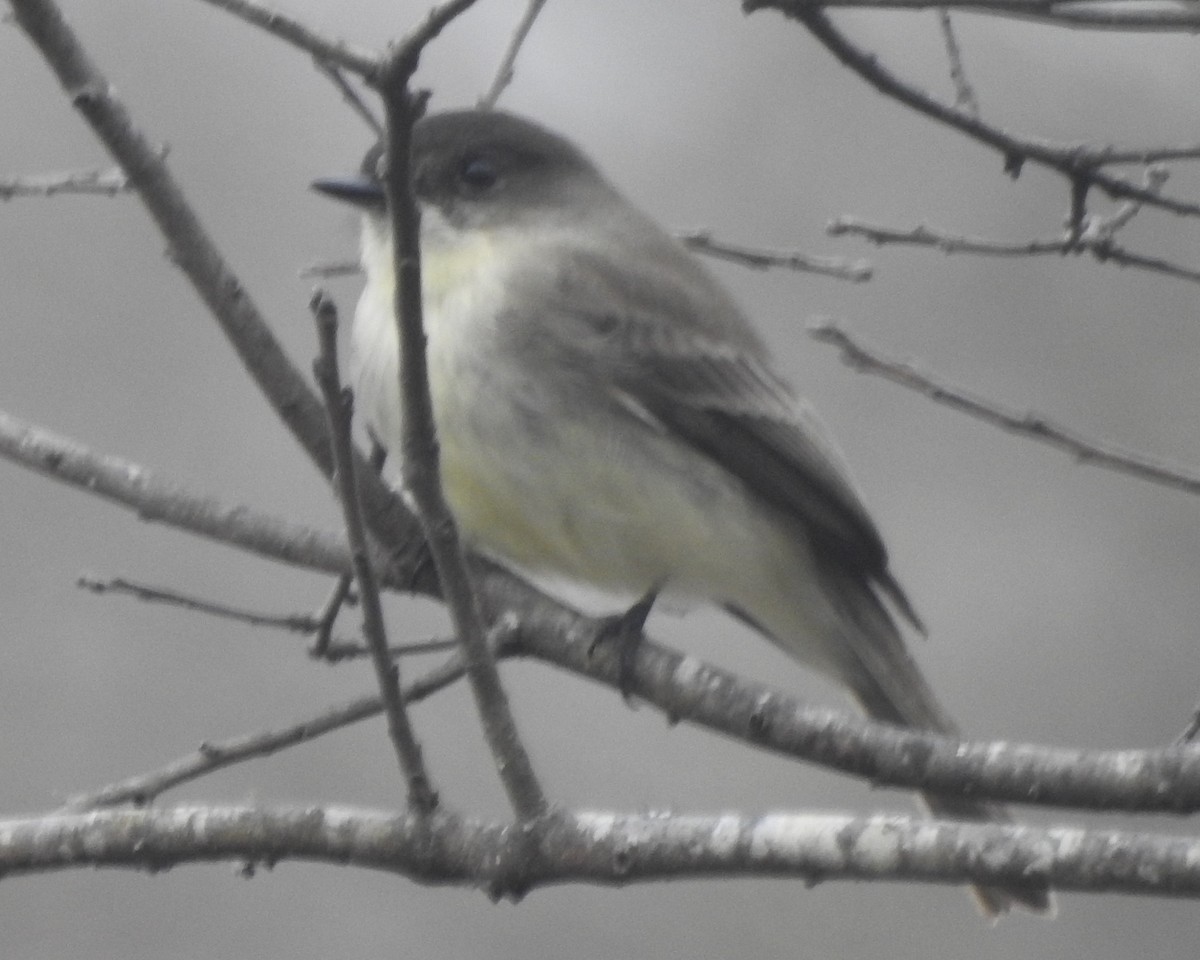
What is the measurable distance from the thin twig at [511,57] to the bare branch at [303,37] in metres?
1.41

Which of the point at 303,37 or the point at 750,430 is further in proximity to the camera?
Result: the point at 750,430

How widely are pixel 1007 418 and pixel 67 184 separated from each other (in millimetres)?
1865

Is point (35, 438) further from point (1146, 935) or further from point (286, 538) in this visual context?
point (1146, 935)

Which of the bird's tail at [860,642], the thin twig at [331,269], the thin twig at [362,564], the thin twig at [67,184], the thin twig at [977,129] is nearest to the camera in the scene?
the thin twig at [362,564]

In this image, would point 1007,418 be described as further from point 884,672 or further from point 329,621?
point 884,672

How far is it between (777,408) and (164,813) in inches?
97.8

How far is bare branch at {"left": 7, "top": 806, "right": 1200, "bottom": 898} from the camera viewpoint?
318cm

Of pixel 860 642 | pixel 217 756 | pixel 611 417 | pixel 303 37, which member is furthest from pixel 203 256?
pixel 860 642

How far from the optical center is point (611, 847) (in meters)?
3.51

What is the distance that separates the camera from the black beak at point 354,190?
5410 mm

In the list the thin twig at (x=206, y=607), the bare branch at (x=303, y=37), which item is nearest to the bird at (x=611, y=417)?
the thin twig at (x=206, y=607)

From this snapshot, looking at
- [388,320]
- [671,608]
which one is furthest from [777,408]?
[388,320]

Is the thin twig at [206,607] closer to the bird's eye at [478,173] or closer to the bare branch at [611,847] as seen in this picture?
the bare branch at [611,847]

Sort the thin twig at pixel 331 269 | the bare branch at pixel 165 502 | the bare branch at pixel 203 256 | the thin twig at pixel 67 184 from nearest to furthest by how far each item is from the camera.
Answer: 1. the bare branch at pixel 203 256
2. the thin twig at pixel 67 184
3. the bare branch at pixel 165 502
4. the thin twig at pixel 331 269
